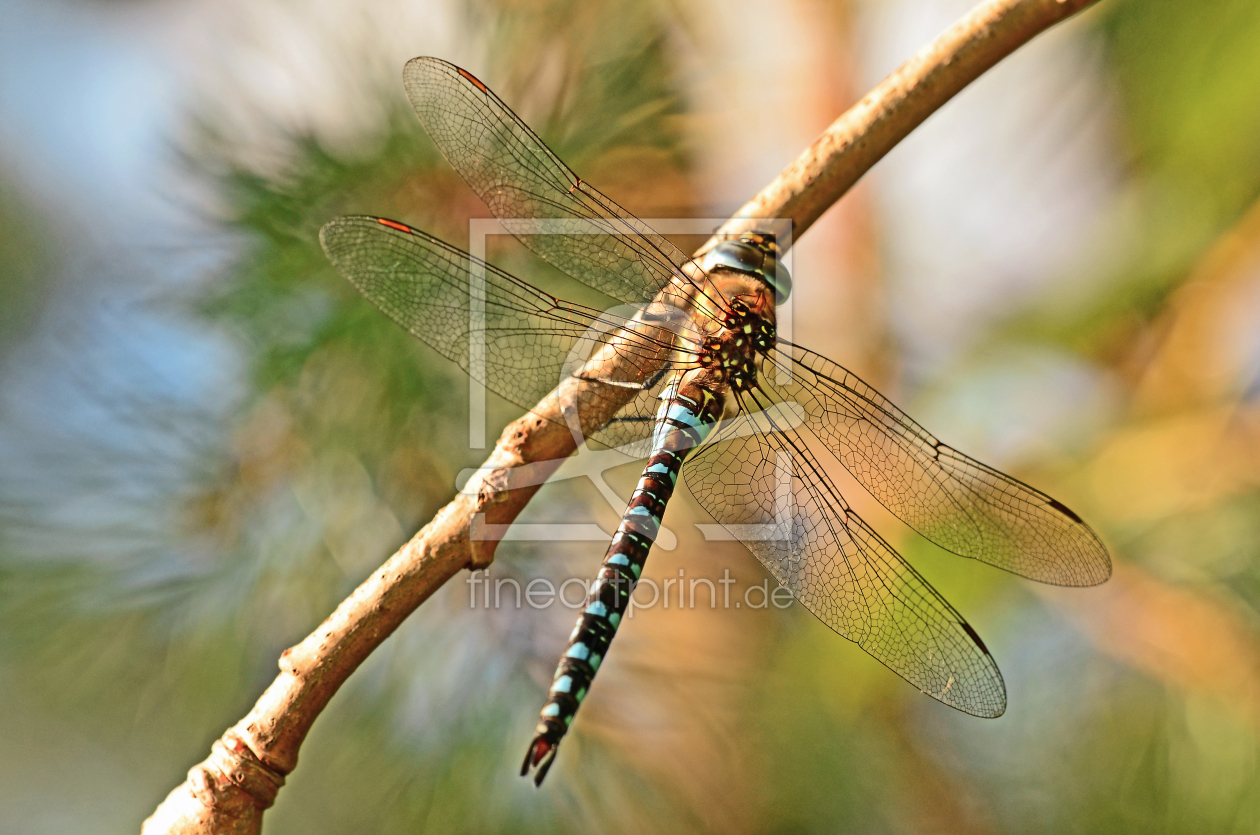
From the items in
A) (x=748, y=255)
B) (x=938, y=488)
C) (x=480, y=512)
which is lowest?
(x=480, y=512)

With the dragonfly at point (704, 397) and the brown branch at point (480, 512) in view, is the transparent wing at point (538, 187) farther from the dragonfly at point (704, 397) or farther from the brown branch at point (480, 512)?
the brown branch at point (480, 512)

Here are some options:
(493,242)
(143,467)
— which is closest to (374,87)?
(493,242)

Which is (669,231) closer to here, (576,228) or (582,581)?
(576,228)

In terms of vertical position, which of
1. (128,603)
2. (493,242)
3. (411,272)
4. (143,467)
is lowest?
(128,603)

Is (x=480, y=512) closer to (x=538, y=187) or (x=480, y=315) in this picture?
(x=480, y=315)

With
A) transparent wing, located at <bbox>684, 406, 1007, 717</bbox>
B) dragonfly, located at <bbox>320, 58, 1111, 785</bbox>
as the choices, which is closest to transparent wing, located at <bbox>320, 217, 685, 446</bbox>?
dragonfly, located at <bbox>320, 58, 1111, 785</bbox>

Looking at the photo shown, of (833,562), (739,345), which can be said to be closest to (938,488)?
(833,562)

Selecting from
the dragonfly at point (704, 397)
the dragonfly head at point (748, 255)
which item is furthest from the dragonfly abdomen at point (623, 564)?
the dragonfly head at point (748, 255)
